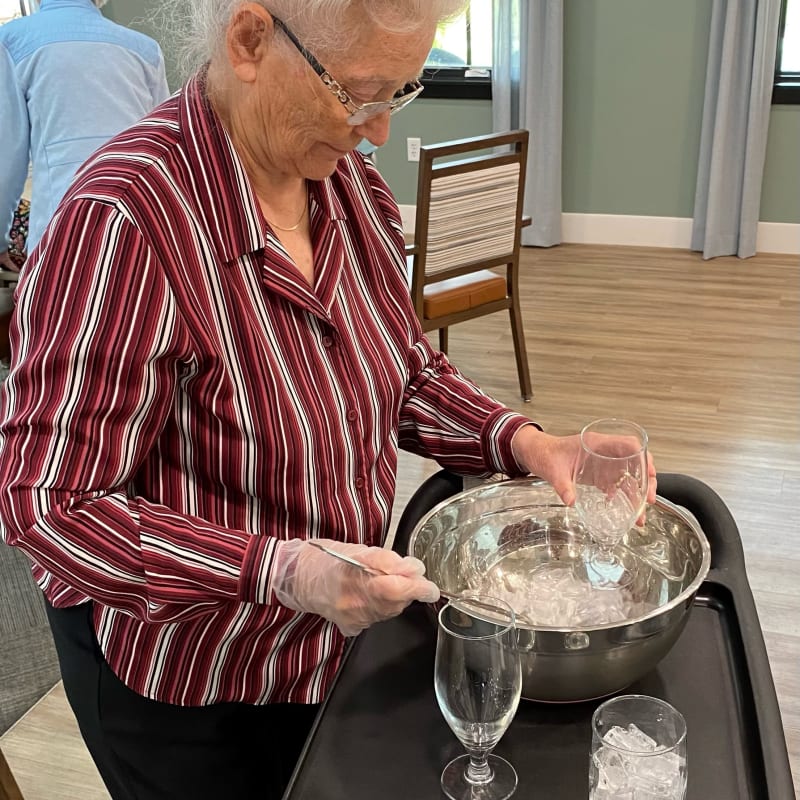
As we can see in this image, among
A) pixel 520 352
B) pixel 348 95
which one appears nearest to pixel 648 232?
pixel 520 352

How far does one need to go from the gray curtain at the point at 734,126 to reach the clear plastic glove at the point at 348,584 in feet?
14.5

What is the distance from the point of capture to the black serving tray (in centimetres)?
86

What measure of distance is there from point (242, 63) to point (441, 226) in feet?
7.48

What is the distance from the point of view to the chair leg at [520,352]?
3564 millimetres

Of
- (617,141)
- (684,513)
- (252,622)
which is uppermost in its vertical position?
(684,513)

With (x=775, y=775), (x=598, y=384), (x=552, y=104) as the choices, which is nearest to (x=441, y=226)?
(x=598, y=384)

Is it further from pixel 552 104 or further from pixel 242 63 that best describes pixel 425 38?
pixel 552 104

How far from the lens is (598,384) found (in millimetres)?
3721

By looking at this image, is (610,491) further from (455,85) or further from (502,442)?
(455,85)

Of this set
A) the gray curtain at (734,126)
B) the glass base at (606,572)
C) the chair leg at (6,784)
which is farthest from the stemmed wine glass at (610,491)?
the gray curtain at (734,126)

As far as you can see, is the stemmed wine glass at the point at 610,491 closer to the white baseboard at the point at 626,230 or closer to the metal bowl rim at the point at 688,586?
the metal bowl rim at the point at 688,586

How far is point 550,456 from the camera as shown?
118 centimetres

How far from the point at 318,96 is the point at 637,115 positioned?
176 inches

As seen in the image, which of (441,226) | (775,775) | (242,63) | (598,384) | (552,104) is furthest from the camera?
(552,104)
